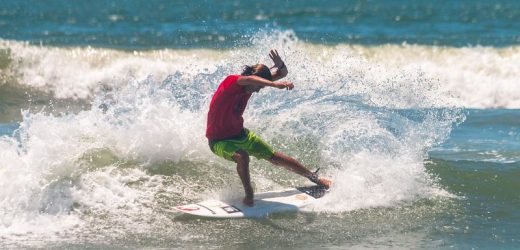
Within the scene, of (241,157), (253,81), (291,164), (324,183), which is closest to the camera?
(253,81)

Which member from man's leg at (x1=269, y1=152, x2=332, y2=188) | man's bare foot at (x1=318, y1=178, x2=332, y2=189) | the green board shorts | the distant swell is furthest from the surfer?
the distant swell

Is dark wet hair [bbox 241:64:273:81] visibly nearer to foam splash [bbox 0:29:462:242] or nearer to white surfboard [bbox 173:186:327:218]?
white surfboard [bbox 173:186:327:218]

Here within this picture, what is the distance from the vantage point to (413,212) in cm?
857

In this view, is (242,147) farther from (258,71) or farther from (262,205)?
(258,71)

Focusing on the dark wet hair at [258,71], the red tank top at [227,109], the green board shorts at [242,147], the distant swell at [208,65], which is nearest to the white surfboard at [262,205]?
the green board shorts at [242,147]

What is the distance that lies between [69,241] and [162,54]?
47.0ft

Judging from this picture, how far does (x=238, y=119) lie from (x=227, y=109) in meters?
0.20

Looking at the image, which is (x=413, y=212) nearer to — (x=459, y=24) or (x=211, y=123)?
(x=211, y=123)

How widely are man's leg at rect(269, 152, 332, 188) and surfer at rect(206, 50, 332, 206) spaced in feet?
0.37

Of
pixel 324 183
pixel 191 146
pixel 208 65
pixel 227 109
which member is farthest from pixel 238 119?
pixel 208 65

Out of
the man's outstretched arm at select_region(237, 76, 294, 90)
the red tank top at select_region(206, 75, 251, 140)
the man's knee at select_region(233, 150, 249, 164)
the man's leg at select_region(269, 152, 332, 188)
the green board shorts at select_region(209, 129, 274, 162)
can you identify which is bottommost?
the man's leg at select_region(269, 152, 332, 188)

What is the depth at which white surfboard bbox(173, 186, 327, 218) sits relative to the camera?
27.3 ft

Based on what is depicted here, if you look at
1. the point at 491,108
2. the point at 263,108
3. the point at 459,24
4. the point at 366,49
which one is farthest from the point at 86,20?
the point at 263,108

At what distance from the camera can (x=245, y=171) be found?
8.45 meters
